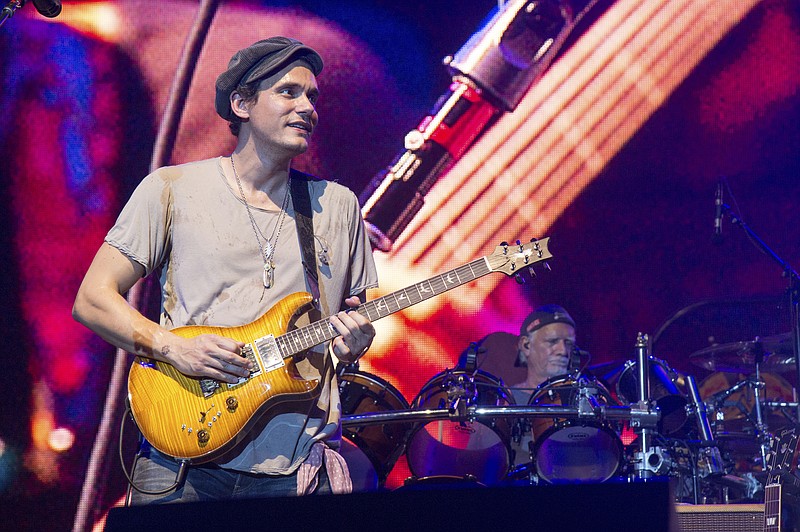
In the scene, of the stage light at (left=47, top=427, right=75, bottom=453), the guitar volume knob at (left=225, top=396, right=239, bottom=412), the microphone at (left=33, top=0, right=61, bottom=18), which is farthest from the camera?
the stage light at (left=47, top=427, right=75, bottom=453)

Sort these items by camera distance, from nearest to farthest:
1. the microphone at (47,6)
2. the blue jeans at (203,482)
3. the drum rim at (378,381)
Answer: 1. the blue jeans at (203,482)
2. the microphone at (47,6)
3. the drum rim at (378,381)

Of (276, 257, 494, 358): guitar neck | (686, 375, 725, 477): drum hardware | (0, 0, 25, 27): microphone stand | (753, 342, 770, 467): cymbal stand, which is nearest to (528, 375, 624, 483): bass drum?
(686, 375, 725, 477): drum hardware

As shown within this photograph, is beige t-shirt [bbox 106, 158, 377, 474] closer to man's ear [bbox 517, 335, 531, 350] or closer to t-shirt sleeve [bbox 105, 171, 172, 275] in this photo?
t-shirt sleeve [bbox 105, 171, 172, 275]

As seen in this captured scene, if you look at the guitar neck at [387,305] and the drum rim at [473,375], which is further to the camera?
the drum rim at [473,375]

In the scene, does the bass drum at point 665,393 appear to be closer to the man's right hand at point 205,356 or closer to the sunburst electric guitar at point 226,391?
the sunburst electric guitar at point 226,391

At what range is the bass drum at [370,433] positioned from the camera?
5.78 meters

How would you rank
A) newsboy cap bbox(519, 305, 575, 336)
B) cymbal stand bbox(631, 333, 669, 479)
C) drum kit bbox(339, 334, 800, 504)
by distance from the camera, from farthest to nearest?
newsboy cap bbox(519, 305, 575, 336), drum kit bbox(339, 334, 800, 504), cymbal stand bbox(631, 333, 669, 479)

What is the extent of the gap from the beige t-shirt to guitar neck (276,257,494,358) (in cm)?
10

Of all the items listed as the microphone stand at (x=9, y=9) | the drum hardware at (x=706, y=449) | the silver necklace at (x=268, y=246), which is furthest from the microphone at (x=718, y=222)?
the microphone stand at (x=9, y=9)

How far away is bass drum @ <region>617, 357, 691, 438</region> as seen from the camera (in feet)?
19.6

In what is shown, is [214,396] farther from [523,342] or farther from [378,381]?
[523,342]

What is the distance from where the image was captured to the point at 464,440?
19.2 feet

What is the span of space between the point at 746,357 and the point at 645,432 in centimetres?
136

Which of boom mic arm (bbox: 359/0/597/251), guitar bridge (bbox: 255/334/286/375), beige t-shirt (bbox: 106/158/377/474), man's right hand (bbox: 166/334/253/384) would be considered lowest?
man's right hand (bbox: 166/334/253/384)
